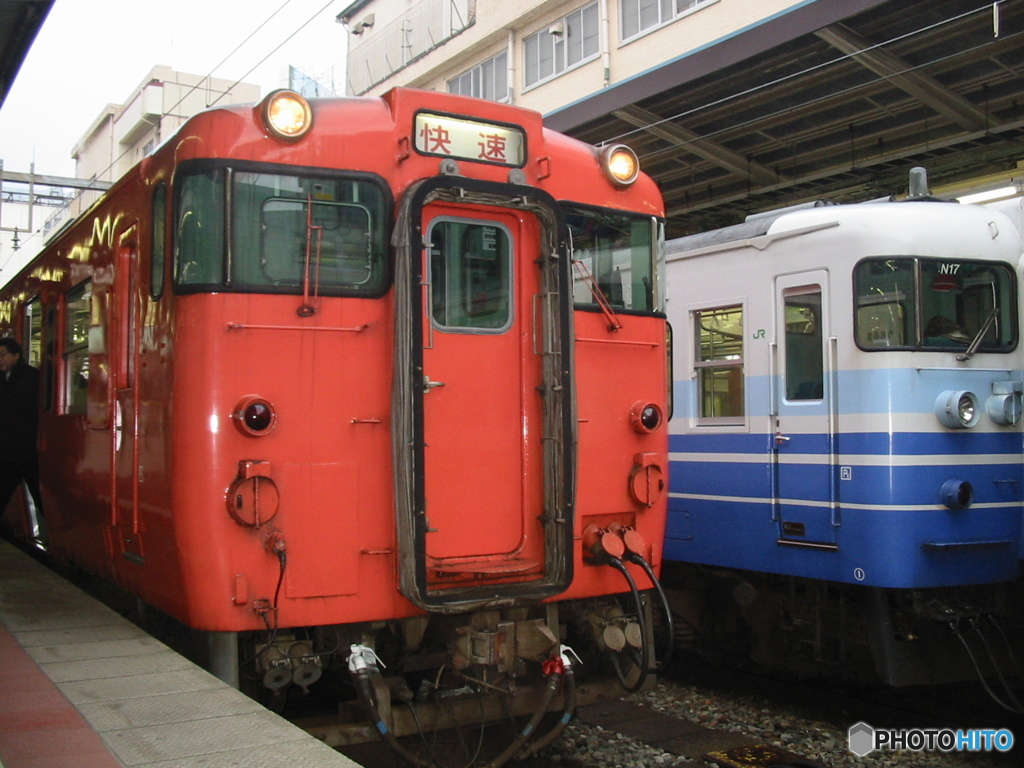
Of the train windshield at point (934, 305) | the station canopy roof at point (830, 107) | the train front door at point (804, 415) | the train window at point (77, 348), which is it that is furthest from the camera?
the station canopy roof at point (830, 107)

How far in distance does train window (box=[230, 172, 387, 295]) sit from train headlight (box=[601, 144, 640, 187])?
4.40 ft

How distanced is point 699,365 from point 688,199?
17.0ft

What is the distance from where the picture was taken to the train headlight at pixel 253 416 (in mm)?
4426

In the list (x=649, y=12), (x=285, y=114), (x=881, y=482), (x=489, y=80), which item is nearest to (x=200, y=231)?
(x=285, y=114)

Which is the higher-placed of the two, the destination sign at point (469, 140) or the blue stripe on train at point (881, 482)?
the destination sign at point (469, 140)

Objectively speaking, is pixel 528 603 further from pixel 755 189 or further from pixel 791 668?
pixel 755 189

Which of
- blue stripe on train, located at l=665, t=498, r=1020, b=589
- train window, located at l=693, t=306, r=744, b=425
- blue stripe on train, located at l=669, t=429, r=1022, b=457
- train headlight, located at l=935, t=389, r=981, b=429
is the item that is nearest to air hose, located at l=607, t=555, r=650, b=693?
blue stripe on train, located at l=665, t=498, r=1020, b=589

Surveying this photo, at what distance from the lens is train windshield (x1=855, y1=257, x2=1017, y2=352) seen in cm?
644

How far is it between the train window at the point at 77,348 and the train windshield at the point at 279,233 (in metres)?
1.85

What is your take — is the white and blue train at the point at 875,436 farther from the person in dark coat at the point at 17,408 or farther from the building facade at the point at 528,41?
the building facade at the point at 528,41

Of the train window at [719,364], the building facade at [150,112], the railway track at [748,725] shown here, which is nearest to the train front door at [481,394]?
the railway track at [748,725]

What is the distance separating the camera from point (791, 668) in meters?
7.77

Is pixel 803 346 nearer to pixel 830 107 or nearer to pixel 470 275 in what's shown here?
pixel 470 275

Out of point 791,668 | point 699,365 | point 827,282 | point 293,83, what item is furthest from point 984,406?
point 293,83
